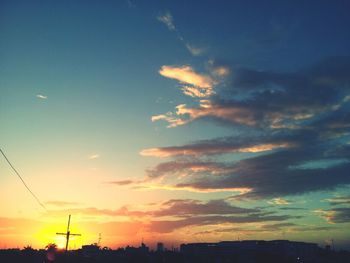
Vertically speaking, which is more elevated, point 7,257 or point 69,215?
point 69,215

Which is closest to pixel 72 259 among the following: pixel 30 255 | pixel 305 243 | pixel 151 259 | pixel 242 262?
pixel 30 255

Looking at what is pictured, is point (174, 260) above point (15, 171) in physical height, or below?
below

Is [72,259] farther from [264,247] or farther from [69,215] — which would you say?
[264,247]

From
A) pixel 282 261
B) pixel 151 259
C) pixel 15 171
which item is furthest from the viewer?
pixel 282 261

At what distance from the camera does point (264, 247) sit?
124500 millimetres

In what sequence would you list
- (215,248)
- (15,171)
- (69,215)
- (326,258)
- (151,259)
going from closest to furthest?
(15,171)
(69,215)
(151,259)
(326,258)
(215,248)

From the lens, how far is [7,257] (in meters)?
75.6

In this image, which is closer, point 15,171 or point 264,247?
point 15,171

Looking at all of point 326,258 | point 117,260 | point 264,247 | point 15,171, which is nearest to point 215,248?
point 264,247

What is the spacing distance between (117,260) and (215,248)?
197 ft

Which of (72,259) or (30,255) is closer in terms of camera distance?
(72,259)

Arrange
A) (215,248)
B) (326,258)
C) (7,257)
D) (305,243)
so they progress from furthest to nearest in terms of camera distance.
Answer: (305,243) < (215,248) < (326,258) < (7,257)

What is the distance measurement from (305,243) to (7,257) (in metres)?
122

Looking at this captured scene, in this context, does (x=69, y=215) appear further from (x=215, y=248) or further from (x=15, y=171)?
(x=215, y=248)
